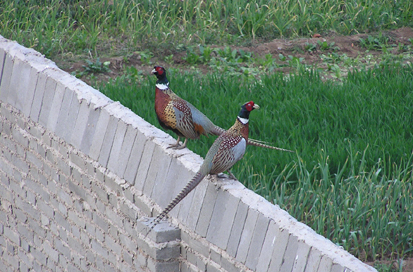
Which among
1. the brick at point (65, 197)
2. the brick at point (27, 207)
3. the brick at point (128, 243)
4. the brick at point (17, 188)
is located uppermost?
the brick at point (128, 243)

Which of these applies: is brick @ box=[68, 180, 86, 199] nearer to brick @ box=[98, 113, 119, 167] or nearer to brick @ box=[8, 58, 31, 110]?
brick @ box=[98, 113, 119, 167]

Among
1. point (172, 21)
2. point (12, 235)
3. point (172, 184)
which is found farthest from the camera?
point (172, 21)

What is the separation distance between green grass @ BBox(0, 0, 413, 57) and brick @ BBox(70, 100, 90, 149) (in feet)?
9.99

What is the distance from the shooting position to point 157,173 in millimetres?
4070

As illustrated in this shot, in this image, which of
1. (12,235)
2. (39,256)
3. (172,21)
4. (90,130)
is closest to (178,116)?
(90,130)

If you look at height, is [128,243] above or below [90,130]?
below

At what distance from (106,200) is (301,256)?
2.11m

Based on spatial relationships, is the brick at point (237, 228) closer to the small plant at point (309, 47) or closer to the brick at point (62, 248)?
the brick at point (62, 248)

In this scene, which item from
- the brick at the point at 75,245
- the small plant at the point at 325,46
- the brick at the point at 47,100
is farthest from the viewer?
the small plant at the point at 325,46

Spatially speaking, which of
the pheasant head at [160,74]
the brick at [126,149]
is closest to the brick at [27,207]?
the brick at [126,149]

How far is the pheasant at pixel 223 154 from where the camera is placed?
11.3 ft

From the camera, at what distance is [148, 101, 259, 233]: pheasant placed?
345cm

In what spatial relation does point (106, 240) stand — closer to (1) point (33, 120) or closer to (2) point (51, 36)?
(1) point (33, 120)

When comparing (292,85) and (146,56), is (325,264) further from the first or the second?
(146,56)
